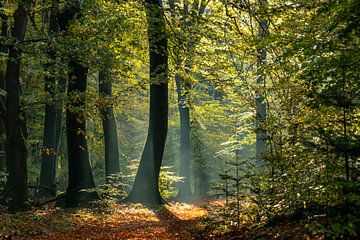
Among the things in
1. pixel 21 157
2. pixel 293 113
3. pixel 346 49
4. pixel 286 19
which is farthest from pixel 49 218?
pixel 346 49

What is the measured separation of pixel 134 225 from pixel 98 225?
1.14 metres

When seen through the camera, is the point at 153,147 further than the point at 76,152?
Yes

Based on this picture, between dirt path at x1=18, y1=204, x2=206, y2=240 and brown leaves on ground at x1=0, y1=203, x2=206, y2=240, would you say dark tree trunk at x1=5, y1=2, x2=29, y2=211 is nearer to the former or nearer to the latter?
brown leaves on ground at x1=0, y1=203, x2=206, y2=240

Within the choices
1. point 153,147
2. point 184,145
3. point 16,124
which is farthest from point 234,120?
point 184,145

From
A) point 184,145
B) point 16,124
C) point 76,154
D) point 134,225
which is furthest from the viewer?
point 184,145

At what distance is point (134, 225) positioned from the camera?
1282 cm

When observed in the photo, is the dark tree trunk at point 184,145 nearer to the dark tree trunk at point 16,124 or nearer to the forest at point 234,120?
the forest at point 234,120

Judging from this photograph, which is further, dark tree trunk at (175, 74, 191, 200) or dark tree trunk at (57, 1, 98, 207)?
dark tree trunk at (175, 74, 191, 200)

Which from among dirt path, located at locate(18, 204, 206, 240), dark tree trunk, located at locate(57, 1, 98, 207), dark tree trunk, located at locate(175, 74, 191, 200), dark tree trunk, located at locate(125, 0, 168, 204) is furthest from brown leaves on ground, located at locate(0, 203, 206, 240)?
dark tree trunk, located at locate(175, 74, 191, 200)

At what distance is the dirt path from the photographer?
10.2 metres

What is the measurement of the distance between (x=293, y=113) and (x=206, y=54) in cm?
813

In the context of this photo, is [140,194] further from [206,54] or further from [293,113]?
[293,113]

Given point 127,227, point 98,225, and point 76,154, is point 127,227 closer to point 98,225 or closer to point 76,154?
point 98,225

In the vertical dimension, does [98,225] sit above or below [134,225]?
above
